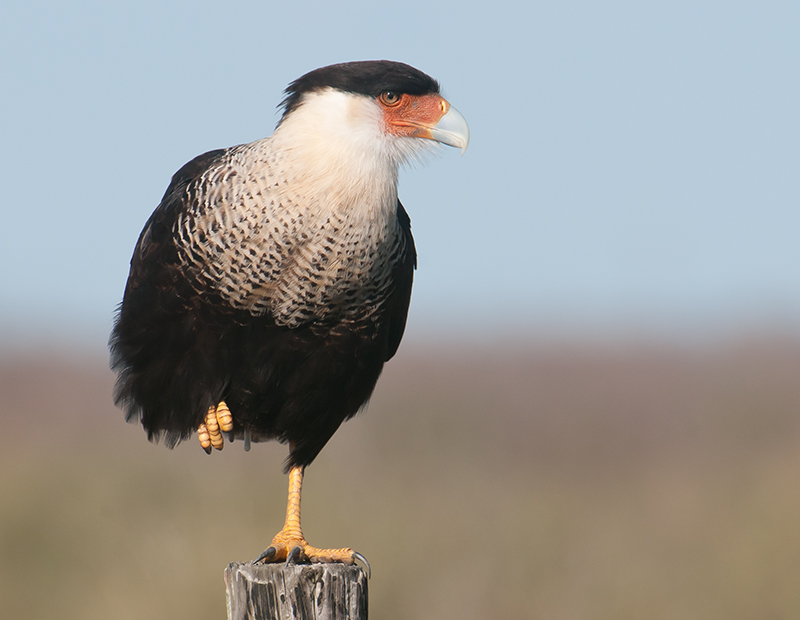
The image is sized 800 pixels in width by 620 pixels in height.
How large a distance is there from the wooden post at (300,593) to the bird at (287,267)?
0.60m

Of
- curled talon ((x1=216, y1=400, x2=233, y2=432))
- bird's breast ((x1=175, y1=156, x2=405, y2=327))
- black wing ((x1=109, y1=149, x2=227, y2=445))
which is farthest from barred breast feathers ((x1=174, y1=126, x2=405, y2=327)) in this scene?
curled talon ((x1=216, y1=400, x2=233, y2=432))

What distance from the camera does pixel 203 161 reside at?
4023 mm

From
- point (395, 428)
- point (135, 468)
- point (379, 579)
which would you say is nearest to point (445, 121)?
point (379, 579)

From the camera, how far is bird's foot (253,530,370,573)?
3.89m

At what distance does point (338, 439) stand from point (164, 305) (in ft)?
30.9

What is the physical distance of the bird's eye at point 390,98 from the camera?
3.76 m

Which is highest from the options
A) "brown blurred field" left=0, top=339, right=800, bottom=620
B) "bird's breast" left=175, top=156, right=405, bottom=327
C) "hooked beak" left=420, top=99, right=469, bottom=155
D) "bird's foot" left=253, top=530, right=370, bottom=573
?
"hooked beak" left=420, top=99, right=469, bottom=155

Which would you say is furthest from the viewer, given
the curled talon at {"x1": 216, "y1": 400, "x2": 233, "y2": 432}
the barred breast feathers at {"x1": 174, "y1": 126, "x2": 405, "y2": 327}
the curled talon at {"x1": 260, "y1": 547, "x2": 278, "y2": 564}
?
the curled talon at {"x1": 216, "y1": 400, "x2": 233, "y2": 432}

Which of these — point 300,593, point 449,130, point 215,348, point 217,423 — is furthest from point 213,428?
point 449,130

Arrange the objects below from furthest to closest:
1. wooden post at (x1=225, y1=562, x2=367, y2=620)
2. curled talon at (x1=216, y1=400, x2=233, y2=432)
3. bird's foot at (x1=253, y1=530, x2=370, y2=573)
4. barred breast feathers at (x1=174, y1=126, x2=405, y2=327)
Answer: curled talon at (x1=216, y1=400, x2=233, y2=432) → bird's foot at (x1=253, y1=530, x2=370, y2=573) → barred breast feathers at (x1=174, y1=126, x2=405, y2=327) → wooden post at (x1=225, y1=562, x2=367, y2=620)

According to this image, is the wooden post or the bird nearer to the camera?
the wooden post

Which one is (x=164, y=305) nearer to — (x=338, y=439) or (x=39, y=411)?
(x=338, y=439)

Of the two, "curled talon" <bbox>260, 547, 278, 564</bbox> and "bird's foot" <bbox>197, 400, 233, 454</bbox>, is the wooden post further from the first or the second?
"bird's foot" <bbox>197, 400, 233, 454</bbox>

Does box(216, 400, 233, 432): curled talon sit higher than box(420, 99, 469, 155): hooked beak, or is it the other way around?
box(420, 99, 469, 155): hooked beak
